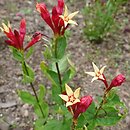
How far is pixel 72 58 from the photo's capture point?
9.17 feet

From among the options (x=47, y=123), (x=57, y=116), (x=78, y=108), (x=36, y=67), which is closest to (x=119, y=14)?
(x=36, y=67)

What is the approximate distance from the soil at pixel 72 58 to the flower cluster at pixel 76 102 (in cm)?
85

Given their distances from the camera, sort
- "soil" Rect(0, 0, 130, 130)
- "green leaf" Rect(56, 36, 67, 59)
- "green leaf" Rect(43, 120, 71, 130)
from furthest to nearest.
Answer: "soil" Rect(0, 0, 130, 130) → "green leaf" Rect(43, 120, 71, 130) → "green leaf" Rect(56, 36, 67, 59)

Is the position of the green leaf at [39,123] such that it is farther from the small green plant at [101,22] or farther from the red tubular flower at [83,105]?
the small green plant at [101,22]

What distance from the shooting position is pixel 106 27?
9.46 ft

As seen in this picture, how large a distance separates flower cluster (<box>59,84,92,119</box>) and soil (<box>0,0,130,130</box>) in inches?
33.6

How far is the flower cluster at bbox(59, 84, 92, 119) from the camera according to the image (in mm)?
1511

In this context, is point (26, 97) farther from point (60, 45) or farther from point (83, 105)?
point (83, 105)

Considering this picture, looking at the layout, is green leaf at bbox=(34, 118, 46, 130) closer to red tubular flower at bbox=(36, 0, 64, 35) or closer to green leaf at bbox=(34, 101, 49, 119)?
green leaf at bbox=(34, 101, 49, 119)

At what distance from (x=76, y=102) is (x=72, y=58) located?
4.28 ft

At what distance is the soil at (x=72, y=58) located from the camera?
2418 millimetres

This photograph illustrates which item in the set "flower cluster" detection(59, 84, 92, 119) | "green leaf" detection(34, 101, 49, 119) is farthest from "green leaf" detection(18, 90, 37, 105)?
"flower cluster" detection(59, 84, 92, 119)

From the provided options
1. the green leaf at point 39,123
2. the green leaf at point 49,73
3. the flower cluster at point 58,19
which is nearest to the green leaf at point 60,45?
the flower cluster at point 58,19

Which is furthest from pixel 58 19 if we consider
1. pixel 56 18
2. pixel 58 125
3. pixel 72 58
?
pixel 72 58
